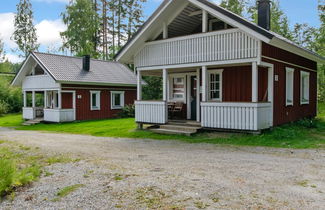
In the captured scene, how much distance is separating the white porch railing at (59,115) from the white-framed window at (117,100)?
3.67 metres

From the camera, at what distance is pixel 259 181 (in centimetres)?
505

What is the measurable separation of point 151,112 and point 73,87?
9610mm

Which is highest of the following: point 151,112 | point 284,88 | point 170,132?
point 284,88

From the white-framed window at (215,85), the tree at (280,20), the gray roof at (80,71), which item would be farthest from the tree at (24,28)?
the white-framed window at (215,85)

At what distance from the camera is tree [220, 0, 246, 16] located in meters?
31.4

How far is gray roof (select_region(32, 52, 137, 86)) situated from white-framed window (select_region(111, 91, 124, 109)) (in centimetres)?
94

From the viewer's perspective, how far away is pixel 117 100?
23.8 metres

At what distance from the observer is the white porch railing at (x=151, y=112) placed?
12.4m

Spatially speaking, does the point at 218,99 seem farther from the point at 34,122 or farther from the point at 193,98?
the point at 34,122

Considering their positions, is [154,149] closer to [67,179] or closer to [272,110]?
[67,179]

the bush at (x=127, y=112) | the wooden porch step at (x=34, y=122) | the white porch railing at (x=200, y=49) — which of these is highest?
the white porch railing at (x=200, y=49)

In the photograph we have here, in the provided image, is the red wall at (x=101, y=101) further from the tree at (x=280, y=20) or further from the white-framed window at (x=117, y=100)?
the tree at (x=280, y=20)

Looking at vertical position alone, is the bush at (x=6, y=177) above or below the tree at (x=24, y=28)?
below

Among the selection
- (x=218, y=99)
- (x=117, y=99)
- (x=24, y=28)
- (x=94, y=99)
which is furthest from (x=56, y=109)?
(x=24, y=28)
